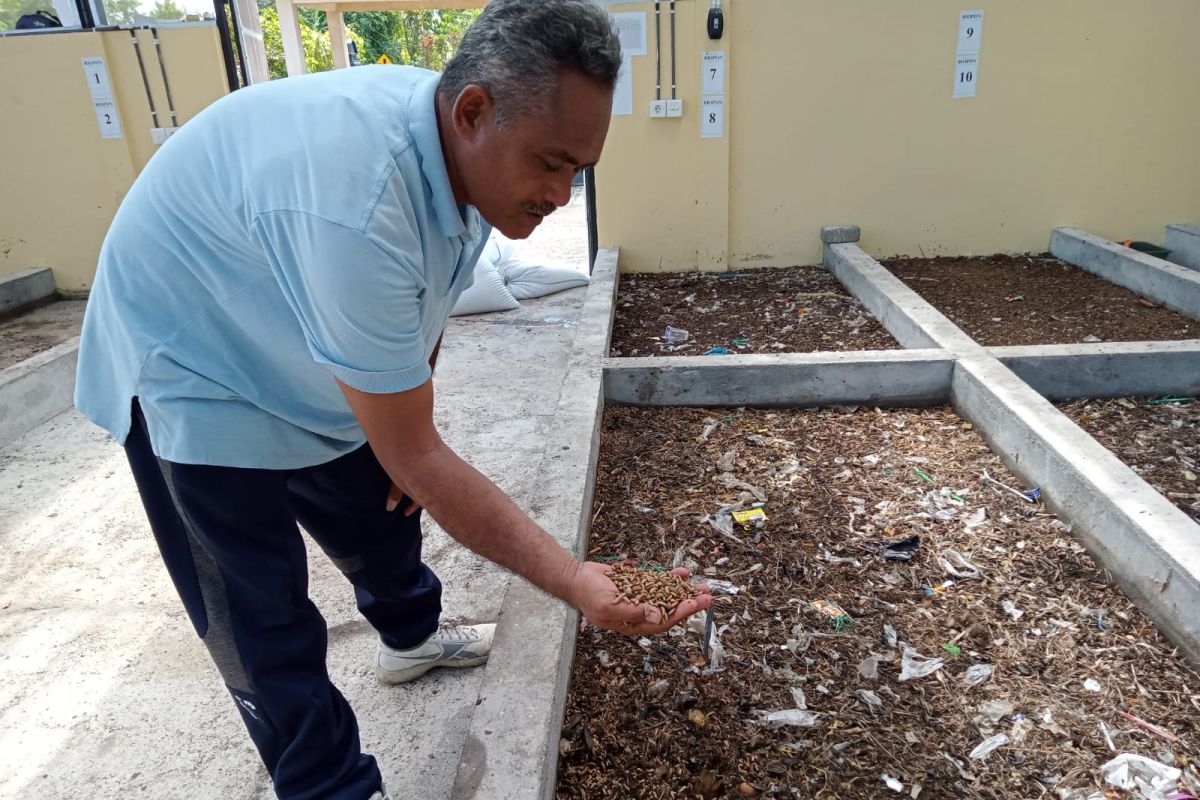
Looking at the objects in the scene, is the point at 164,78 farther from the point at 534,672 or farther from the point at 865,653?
the point at 865,653

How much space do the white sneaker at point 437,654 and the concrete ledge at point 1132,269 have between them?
4.73 m

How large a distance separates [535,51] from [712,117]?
553cm

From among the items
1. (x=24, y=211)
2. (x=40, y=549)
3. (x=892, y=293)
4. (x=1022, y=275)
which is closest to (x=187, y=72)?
(x=24, y=211)

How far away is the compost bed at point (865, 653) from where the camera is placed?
1.92 m

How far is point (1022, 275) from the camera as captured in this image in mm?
5938

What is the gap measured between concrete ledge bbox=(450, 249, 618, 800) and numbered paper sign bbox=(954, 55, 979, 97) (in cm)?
492

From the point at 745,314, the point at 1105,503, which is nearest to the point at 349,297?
the point at 1105,503

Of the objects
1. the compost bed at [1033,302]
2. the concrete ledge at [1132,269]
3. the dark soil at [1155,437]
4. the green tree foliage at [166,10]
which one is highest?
the green tree foliage at [166,10]

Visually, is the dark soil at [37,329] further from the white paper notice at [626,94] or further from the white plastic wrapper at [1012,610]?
the white plastic wrapper at [1012,610]

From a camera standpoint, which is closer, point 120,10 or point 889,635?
point 889,635

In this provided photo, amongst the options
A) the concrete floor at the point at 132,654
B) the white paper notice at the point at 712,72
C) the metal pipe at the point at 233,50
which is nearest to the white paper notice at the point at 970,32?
the white paper notice at the point at 712,72

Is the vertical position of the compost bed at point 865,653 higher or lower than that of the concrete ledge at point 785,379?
lower

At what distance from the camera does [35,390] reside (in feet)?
13.7

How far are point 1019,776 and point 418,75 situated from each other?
81.0 inches
